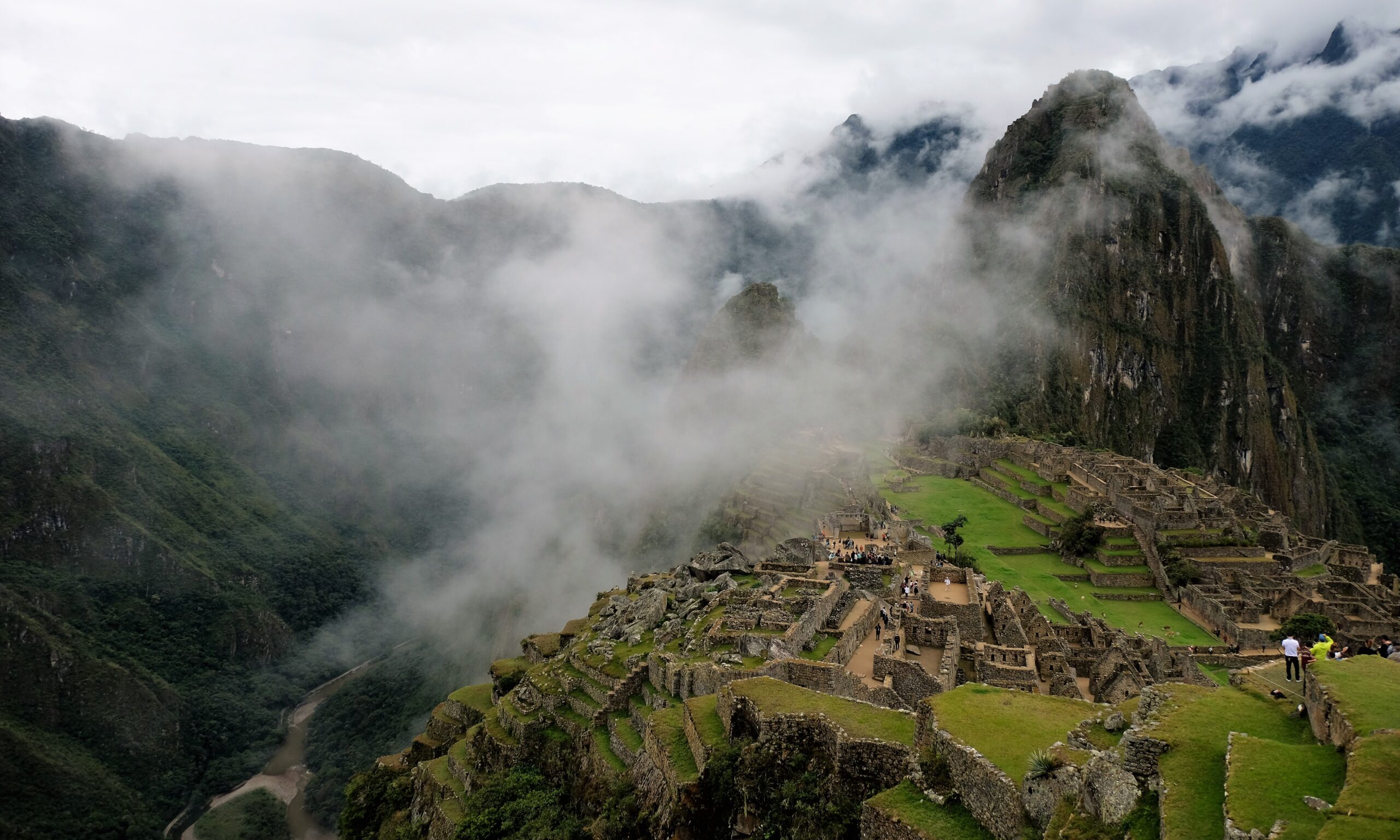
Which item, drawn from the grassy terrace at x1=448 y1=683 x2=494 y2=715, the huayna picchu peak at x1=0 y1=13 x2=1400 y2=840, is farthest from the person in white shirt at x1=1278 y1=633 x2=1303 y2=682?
the grassy terrace at x1=448 y1=683 x2=494 y2=715

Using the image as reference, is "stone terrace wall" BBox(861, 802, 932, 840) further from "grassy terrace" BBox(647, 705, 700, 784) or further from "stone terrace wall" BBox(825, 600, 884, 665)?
"stone terrace wall" BBox(825, 600, 884, 665)

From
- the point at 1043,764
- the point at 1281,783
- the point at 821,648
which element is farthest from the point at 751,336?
the point at 1281,783

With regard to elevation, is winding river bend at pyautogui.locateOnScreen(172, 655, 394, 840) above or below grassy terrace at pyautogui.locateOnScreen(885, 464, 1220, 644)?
below

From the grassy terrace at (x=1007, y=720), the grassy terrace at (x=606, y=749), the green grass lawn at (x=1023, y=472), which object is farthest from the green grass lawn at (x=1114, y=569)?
the grassy terrace at (x=1007, y=720)

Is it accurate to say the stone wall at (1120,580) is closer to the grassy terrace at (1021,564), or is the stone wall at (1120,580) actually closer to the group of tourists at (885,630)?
the grassy terrace at (1021,564)

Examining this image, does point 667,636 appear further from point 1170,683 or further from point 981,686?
point 1170,683

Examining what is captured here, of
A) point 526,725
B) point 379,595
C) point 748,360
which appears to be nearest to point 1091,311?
point 748,360
